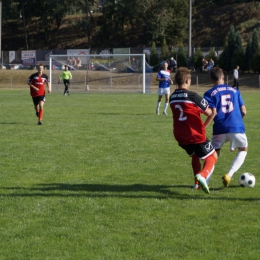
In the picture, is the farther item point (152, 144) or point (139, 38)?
point (139, 38)

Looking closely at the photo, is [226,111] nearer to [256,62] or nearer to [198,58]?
[256,62]

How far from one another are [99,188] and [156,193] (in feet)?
2.78

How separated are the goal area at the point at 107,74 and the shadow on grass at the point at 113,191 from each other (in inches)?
1139

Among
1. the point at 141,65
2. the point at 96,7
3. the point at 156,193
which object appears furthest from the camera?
the point at 96,7

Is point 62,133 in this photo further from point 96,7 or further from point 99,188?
point 96,7

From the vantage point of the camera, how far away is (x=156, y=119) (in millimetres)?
17562

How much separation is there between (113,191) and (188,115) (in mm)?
1472

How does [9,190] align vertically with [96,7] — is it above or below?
below

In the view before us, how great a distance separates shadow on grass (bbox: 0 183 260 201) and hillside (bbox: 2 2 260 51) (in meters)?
49.2

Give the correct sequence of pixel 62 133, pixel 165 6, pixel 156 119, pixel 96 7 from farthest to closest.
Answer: pixel 96 7 < pixel 165 6 < pixel 156 119 < pixel 62 133

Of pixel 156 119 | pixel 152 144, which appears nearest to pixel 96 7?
pixel 156 119

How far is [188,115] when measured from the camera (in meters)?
7.01

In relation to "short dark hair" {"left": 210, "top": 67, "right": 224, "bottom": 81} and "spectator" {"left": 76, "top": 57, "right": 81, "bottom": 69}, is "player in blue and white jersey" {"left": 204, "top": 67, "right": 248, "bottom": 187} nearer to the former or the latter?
"short dark hair" {"left": 210, "top": 67, "right": 224, "bottom": 81}

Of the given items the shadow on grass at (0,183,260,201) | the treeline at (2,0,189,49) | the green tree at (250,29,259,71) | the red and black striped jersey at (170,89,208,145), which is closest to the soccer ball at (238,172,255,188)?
the shadow on grass at (0,183,260,201)
